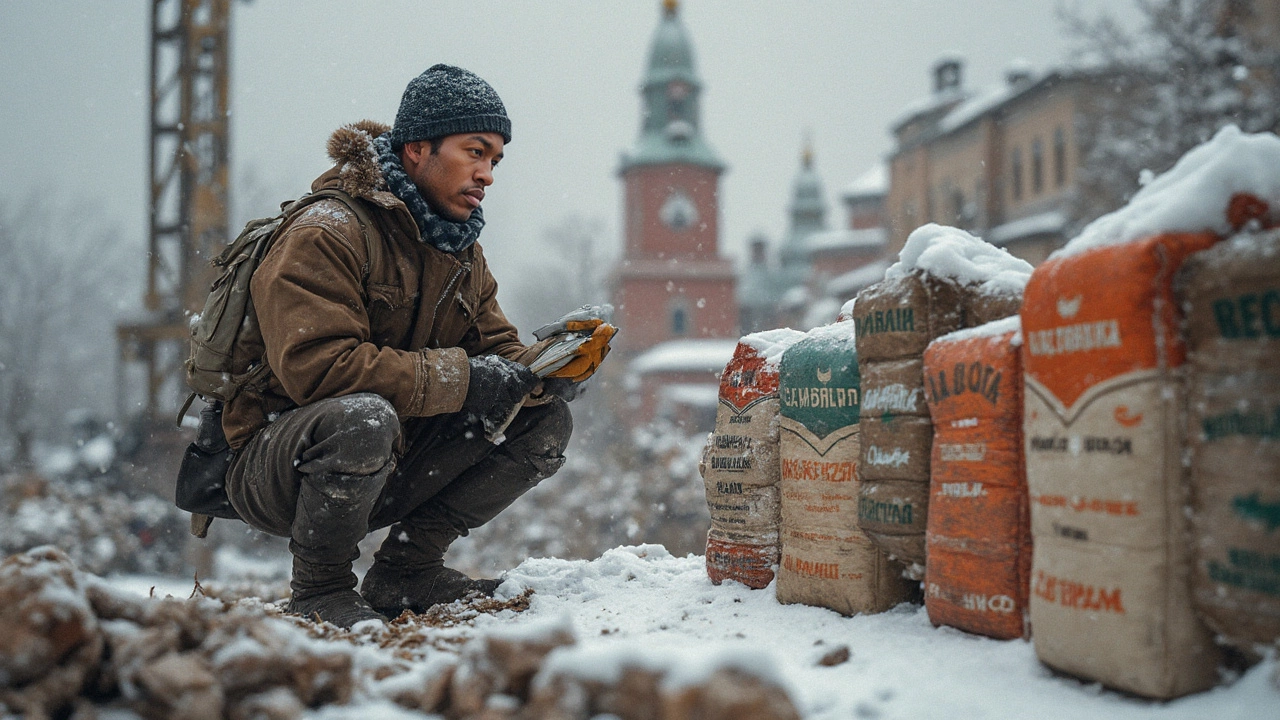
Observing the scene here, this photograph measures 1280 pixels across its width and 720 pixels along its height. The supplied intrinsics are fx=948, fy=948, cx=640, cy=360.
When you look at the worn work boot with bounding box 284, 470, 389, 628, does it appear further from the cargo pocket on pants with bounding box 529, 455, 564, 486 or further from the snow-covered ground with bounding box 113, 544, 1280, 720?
the cargo pocket on pants with bounding box 529, 455, 564, 486

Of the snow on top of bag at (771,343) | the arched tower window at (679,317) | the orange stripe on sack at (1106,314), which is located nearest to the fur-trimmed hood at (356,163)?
the snow on top of bag at (771,343)

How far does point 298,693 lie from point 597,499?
41.7 feet

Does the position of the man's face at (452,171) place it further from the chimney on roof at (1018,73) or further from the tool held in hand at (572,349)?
the chimney on roof at (1018,73)

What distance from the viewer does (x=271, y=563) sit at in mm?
12875

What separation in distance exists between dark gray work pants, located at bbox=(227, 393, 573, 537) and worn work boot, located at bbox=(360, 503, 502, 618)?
5 centimetres

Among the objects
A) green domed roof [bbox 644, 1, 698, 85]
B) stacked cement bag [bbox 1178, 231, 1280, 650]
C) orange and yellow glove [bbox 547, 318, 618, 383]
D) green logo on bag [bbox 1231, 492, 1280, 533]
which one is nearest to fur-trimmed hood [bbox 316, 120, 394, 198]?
orange and yellow glove [bbox 547, 318, 618, 383]

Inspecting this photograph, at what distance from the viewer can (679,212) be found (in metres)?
41.7

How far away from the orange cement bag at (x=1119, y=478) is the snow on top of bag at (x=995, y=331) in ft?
0.60

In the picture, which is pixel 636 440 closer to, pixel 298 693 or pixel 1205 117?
pixel 1205 117

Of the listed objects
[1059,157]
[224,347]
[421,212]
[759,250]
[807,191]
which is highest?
[807,191]

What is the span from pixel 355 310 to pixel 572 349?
637 mm

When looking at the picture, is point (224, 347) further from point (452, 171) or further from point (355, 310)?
point (452, 171)

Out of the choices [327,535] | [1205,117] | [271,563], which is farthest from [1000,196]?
[327,535]

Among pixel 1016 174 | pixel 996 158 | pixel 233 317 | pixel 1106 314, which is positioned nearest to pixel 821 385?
pixel 1106 314
